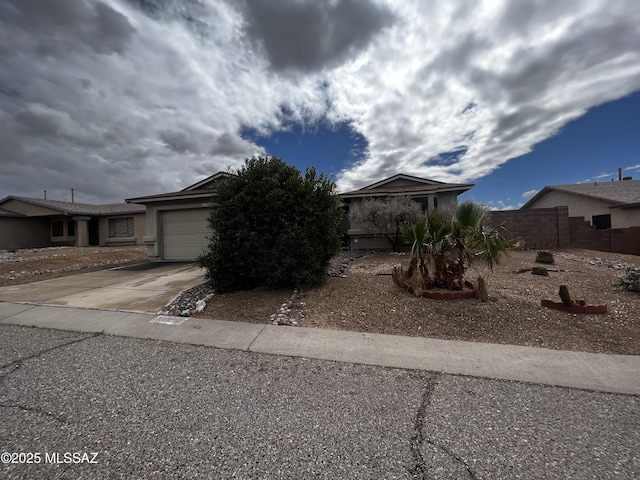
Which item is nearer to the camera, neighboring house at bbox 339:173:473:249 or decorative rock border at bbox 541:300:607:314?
decorative rock border at bbox 541:300:607:314

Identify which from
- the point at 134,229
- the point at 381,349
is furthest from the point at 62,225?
the point at 381,349

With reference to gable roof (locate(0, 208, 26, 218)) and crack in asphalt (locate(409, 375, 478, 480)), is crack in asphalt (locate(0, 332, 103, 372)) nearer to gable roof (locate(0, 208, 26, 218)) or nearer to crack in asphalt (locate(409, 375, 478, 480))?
crack in asphalt (locate(409, 375, 478, 480))

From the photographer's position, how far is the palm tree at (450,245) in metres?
5.54

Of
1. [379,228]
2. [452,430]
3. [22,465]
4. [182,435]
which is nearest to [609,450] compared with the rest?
[452,430]

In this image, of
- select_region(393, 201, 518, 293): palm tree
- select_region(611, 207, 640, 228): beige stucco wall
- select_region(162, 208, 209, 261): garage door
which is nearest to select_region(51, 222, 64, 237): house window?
select_region(162, 208, 209, 261): garage door

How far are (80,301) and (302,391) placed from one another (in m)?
6.29

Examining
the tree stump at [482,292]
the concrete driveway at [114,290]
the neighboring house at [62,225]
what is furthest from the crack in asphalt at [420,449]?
the neighboring house at [62,225]

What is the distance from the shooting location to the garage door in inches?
501

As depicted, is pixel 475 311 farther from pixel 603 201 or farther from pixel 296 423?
pixel 603 201

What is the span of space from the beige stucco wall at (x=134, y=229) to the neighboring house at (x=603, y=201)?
105 ft

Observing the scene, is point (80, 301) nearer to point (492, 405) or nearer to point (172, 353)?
point (172, 353)

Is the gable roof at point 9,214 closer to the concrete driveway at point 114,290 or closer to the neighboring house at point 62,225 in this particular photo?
the neighboring house at point 62,225

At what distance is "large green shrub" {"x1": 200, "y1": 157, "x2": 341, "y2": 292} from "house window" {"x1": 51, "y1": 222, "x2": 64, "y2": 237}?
2670 cm

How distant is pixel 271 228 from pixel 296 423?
4.36m
